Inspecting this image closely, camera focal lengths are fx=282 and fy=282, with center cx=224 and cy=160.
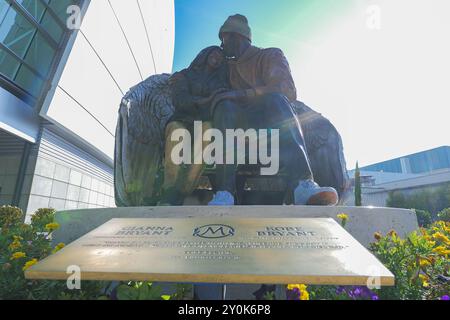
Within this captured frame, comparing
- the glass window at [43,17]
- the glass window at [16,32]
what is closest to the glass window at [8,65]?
the glass window at [16,32]

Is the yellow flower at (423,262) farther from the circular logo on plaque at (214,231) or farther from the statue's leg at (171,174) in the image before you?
the statue's leg at (171,174)

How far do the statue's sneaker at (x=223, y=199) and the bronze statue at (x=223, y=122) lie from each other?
12 centimetres

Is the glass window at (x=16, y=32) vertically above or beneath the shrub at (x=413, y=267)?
above

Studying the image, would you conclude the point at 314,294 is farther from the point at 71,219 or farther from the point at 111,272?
the point at 71,219

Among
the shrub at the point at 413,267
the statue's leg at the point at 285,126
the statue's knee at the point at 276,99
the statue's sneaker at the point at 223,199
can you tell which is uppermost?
the statue's knee at the point at 276,99

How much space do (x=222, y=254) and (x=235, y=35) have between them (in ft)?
7.54

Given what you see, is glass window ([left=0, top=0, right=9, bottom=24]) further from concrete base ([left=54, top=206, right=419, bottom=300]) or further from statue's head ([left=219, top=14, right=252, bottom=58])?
concrete base ([left=54, top=206, right=419, bottom=300])

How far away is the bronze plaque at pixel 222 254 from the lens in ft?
3.43

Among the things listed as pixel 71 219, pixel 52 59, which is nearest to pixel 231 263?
pixel 71 219

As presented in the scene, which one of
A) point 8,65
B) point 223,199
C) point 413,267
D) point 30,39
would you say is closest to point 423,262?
point 413,267

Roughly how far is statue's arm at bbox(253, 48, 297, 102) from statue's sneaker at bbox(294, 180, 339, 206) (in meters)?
0.92

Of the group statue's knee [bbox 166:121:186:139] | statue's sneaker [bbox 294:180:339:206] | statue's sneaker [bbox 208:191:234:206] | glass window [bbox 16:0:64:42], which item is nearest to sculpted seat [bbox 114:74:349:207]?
statue's knee [bbox 166:121:186:139]

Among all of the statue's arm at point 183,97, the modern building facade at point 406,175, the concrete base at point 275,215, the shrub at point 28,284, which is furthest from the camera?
the modern building facade at point 406,175

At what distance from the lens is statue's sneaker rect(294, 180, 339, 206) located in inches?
77.7
